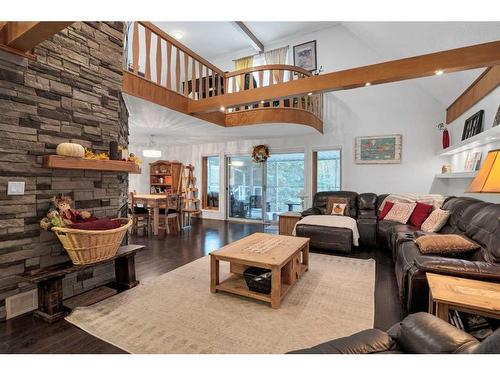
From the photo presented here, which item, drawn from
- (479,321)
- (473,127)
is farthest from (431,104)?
(479,321)

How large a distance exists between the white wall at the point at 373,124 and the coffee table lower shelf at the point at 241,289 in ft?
13.3

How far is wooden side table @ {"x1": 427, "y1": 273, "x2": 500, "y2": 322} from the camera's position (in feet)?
4.62

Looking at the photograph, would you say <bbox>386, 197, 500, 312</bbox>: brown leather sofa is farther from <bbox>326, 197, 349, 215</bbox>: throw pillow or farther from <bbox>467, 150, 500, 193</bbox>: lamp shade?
<bbox>326, 197, 349, 215</bbox>: throw pillow

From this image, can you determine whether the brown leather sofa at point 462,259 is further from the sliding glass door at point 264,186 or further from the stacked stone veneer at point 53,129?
the sliding glass door at point 264,186

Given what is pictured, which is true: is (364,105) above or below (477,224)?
above

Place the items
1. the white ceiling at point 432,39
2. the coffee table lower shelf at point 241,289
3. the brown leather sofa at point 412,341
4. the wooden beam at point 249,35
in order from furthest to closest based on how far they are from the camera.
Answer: the wooden beam at point 249,35 < the white ceiling at point 432,39 < the coffee table lower shelf at point 241,289 < the brown leather sofa at point 412,341

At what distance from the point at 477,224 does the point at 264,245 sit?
2.22m

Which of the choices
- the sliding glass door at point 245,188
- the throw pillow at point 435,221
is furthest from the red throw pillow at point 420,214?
the sliding glass door at point 245,188

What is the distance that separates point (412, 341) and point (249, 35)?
23.1ft

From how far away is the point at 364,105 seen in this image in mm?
5652

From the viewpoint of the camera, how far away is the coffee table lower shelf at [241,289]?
238cm

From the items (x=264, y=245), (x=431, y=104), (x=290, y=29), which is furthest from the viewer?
(x=290, y=29)
